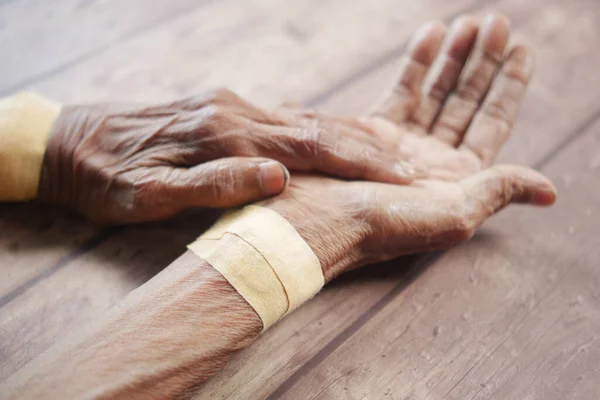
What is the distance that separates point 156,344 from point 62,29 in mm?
957

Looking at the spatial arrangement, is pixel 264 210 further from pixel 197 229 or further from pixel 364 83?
pixel 364 83

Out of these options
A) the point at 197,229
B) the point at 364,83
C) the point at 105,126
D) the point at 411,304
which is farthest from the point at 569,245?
the point at 105,126

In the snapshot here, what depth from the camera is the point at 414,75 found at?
109 centimetres

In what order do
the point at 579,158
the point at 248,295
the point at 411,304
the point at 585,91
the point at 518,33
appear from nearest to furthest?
the point at 248,295 → the point at 411,304 → the point at 579,158 → the point at 585,91 → the point at 518,33

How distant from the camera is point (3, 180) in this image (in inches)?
34.4

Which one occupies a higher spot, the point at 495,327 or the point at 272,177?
the point at 272,177

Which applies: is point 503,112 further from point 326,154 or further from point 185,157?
point 185,157

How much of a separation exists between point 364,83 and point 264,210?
0.53m

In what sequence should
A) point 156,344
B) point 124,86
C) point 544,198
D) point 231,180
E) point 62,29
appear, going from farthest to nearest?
point 62,29
point 124,86
point 544,198
point 231,180
point 156,344

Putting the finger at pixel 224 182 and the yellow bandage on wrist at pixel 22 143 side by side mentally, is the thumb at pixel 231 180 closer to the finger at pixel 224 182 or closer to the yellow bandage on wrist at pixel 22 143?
the finger at pixel 224 182

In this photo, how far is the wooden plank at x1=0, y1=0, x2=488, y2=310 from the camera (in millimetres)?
1155

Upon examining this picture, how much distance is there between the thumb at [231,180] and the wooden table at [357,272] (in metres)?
0.13

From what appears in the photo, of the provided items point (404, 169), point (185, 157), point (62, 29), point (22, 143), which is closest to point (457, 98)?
point (404, 169)

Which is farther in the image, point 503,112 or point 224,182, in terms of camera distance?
point 503,112
